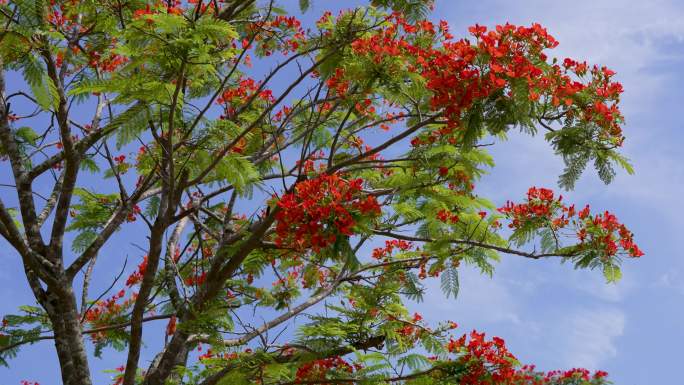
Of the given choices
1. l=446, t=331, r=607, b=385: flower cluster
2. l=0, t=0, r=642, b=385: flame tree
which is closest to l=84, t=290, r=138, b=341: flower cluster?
l=0, t=0, r=642, b=385: flame tree

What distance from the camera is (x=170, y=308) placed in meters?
8.68

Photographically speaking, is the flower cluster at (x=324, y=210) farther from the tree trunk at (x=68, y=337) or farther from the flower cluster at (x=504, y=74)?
the tree trunk at (x=68, y=337)

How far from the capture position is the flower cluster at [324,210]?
4.97 m

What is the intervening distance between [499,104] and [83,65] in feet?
18.4

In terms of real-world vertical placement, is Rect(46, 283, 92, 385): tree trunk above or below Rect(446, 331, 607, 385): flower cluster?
above

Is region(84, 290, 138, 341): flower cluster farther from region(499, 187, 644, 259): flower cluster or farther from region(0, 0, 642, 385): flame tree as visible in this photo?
region(499, 187, 644, 259): flower cluster

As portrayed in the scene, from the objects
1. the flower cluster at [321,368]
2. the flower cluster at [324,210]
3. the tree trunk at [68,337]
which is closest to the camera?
the flower cluster at [324,210]

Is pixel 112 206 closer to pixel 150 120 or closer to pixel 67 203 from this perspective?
pixel 67 203

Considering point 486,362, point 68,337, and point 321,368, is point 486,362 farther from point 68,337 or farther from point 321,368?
point 68,337

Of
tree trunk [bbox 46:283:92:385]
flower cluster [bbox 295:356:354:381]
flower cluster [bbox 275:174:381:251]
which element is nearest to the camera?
flower cluster [bbox 275:174:381:251]

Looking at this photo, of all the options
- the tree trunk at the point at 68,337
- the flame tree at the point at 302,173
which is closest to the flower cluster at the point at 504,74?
the flame tree at the point at 302,173

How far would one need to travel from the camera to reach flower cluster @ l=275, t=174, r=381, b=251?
4.97 meters

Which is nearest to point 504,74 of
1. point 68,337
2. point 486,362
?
point 486,362

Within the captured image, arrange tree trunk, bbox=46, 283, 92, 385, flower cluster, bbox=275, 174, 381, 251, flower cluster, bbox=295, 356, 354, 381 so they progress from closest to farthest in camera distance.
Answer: flower cluster, bbox=275, 174, 381, 251, flower cluster, bbox=295, 356, 354, 381, tree trunk, bbox=46, 283, 92, 385
